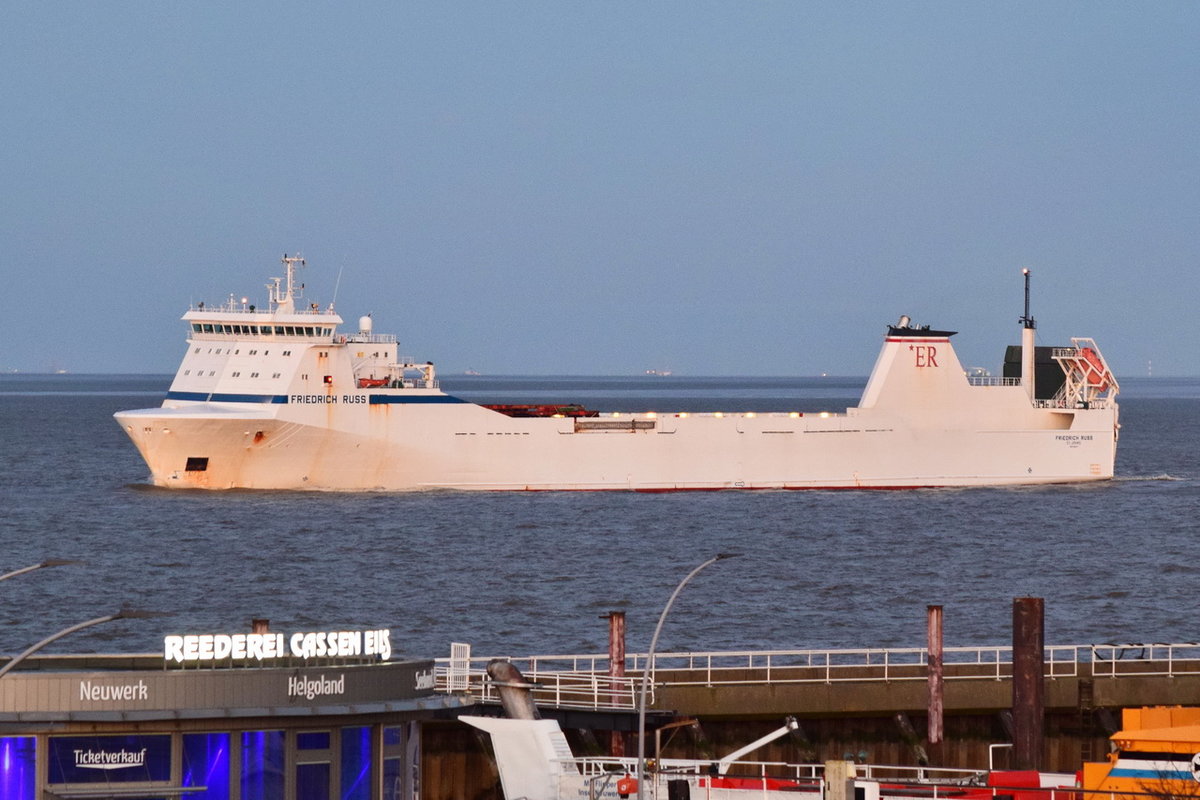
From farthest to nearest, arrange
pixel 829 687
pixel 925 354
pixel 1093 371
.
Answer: pixel 1093 371 → pixel 925 354 → pixel 829 687

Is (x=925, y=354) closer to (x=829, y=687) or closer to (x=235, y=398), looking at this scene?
(x=235, y=398)

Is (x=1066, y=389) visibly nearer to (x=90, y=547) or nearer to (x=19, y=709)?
(x=90, y=547)

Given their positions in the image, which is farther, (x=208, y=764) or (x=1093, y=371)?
(x=1093, y=371)

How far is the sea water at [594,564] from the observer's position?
4362 cm

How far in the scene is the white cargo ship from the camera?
223ft

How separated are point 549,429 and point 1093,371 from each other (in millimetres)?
22807

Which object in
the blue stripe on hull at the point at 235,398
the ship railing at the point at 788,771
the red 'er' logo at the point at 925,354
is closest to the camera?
the ship railing at the point at 788,771

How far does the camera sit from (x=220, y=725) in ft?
63.1

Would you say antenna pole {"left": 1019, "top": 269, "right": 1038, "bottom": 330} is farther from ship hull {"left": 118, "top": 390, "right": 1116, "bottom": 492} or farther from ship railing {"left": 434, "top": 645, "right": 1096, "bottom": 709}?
ship railing {"left": 434, "top": 645, "right": 1096, "bottom": 709}

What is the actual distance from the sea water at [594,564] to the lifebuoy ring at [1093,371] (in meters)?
4.23

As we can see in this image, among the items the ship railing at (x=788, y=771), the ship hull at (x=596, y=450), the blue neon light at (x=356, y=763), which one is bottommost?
the ship railing at (x=788, y=771)

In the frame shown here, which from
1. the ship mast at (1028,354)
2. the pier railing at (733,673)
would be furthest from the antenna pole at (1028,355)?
the pier railing at (733,673)

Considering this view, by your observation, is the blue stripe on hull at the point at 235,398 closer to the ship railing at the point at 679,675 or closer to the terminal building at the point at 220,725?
the ship railing at the point at 679,675

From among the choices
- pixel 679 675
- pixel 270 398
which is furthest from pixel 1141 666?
pixel 270 398
